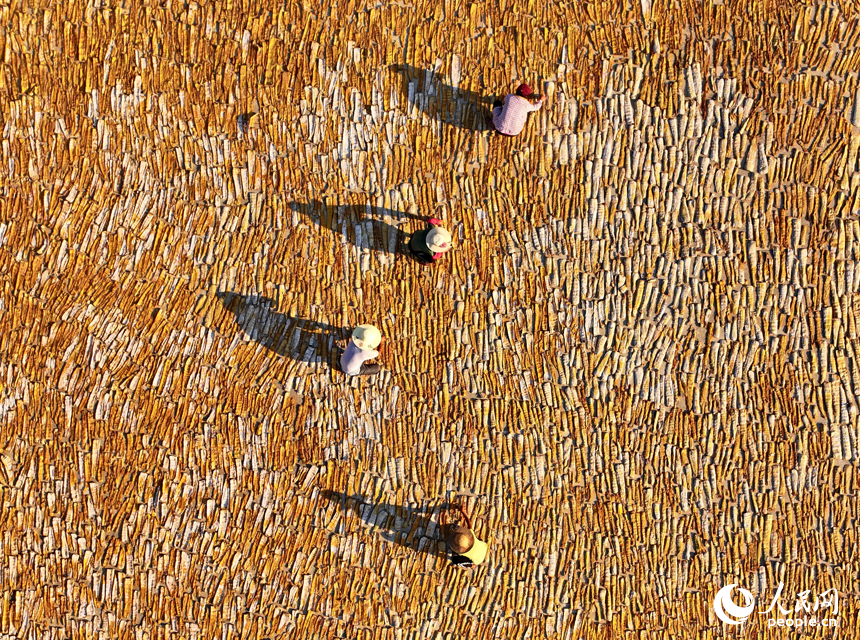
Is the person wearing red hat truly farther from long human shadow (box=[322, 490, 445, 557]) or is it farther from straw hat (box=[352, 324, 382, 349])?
long human shadow (box=[322, 490, 445, 557])

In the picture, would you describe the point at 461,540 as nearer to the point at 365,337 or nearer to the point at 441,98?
the point at 365,337

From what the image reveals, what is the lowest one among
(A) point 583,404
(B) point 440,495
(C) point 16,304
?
(B) point 440,495

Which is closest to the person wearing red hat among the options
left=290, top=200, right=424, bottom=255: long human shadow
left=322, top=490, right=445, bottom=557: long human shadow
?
left=290, top=200, right=424, bottom=255: long human shadow

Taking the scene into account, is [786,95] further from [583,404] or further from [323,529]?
[323,529]

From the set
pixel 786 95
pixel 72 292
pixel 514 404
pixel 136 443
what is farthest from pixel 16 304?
pixel 786 95

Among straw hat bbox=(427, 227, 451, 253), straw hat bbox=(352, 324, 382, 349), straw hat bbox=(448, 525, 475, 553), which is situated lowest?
straw hat bbox=(448, 525, 475, 553)

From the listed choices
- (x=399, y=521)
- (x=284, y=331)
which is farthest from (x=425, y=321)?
(x=399, y=521)

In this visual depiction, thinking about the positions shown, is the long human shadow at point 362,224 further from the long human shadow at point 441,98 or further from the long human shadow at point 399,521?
the long human shadow at point 399,521
